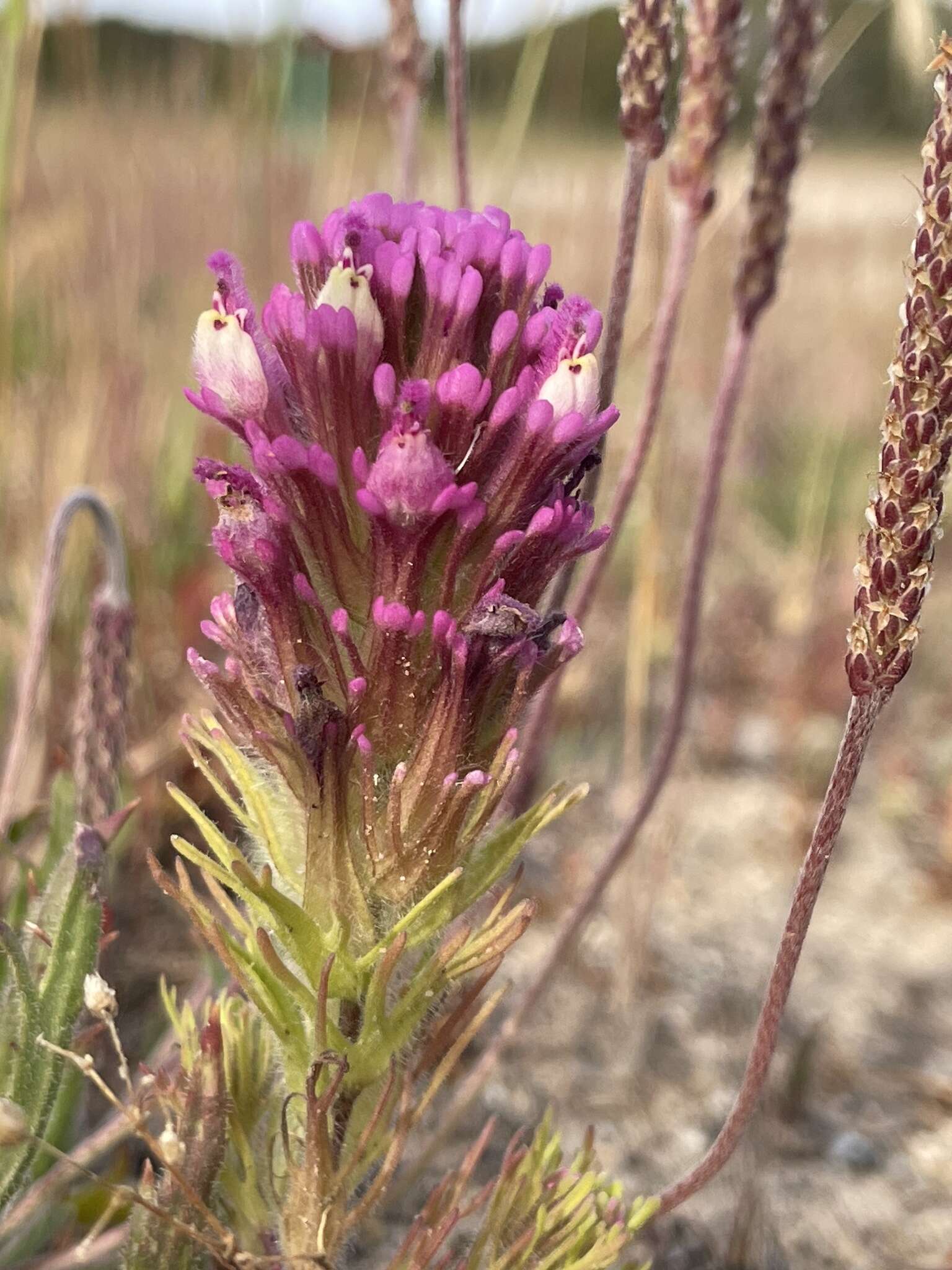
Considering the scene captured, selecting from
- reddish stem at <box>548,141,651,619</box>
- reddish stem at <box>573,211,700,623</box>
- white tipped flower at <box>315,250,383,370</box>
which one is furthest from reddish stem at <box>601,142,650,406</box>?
white tipped flower at <box>315,250,383,370</box>

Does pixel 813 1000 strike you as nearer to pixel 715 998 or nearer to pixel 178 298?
pixel 715 998

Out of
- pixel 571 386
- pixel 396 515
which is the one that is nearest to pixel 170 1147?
pixel 396 515

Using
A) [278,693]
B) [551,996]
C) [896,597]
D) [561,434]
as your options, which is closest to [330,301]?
[561,434]

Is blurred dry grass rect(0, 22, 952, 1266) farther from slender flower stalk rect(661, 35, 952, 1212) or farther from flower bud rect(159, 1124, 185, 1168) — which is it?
flower bud rect(159, 1124, 185, 1168)

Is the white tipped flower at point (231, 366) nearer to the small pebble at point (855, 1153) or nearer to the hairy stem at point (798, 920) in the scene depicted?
the hairy stem at point (798, 920)

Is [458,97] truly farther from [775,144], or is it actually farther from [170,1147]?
[170,1147]

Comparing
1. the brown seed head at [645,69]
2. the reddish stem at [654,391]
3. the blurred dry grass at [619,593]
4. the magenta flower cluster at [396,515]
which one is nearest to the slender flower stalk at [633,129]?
the brown seed head at [645,69]
